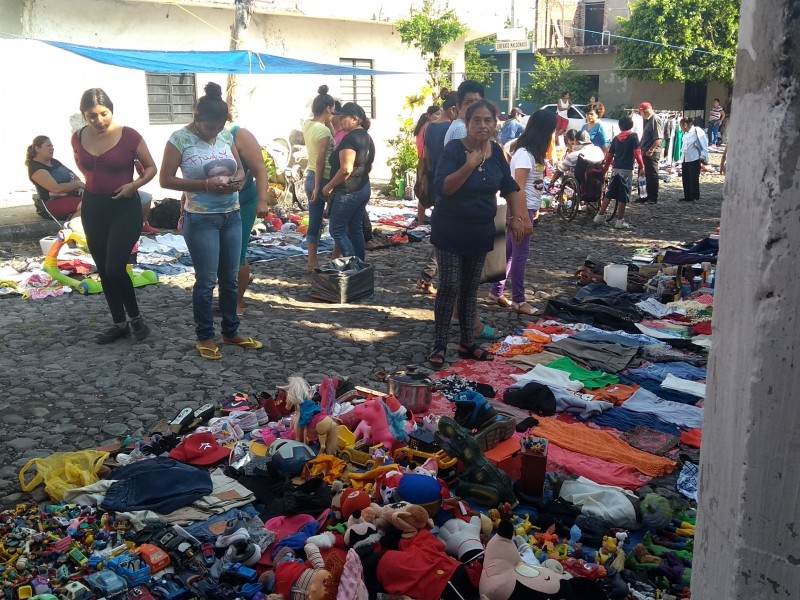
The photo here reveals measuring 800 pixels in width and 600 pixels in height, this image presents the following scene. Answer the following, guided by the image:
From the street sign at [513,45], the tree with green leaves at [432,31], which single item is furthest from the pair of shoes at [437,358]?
the street sign at [513,45]

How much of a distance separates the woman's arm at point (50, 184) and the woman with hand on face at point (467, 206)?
5875mm

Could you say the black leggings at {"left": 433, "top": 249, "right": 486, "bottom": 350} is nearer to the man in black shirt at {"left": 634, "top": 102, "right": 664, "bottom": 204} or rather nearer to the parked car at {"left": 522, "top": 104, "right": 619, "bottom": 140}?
the man in black shirt at {"left": 634, "top": 102, "right": 664, "bottom": 204}

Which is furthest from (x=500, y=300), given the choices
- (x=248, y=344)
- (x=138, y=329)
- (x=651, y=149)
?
(x=651, y=149)

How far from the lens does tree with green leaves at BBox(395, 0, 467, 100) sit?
17469mm

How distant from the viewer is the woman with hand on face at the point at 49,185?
31.3ft

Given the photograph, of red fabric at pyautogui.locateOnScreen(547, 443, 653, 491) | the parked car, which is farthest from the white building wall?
red fabric at pyautogui.locateOnScreen(547, 443, 653, 491)

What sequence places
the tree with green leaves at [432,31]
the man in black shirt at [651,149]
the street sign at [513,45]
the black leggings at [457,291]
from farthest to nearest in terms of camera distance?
the street sign at [513,45] < the tree with green leaves at [432,31] < the man in black shirt at [651,149] < the black leggings at [457,291]

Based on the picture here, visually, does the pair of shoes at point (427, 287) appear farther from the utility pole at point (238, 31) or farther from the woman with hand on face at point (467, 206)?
the utility pole at point (238, 31)

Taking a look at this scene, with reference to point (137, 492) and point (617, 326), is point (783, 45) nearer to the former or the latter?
point (137, 492)

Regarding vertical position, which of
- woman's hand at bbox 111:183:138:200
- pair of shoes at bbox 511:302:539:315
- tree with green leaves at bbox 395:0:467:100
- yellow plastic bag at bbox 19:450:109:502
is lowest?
yellow plastic bag at bbox 19:450:109:502

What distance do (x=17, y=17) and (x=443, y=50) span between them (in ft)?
33.3

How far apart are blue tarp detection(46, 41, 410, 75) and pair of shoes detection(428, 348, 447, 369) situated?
5.28m

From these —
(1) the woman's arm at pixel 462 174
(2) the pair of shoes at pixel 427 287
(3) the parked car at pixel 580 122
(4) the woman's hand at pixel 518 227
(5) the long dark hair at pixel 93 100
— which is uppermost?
(3) the parked car at pixel 580 122

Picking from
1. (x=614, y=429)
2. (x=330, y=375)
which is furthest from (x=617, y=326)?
(x=330, y=375)
